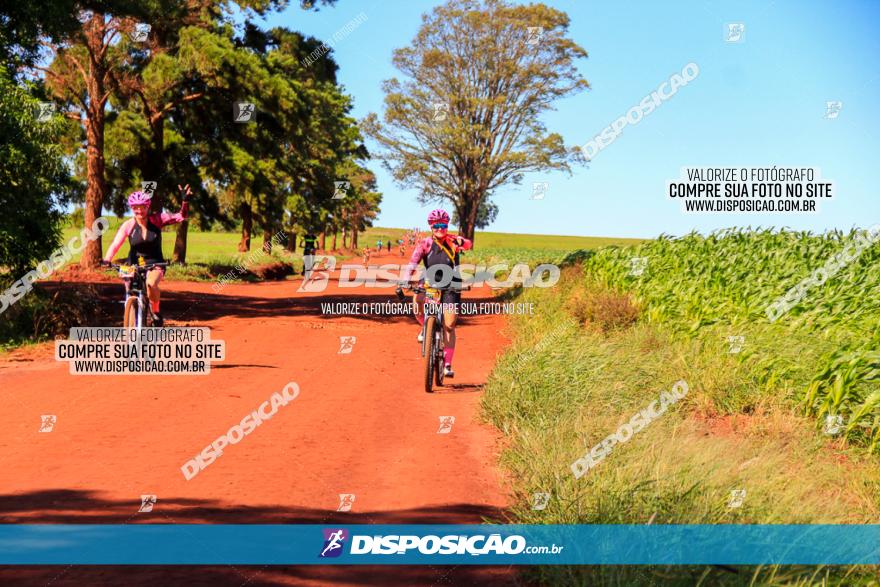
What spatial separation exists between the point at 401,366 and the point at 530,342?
2.22 m

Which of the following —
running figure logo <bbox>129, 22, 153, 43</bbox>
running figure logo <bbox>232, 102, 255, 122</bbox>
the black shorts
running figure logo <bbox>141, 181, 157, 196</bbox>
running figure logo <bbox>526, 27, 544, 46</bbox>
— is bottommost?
the black shorts

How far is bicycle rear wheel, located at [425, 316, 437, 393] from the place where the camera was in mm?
10750

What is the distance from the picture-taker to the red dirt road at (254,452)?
18.0ft

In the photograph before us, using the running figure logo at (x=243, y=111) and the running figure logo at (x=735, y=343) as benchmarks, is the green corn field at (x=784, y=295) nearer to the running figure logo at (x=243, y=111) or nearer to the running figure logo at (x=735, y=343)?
the running figure logo at (x=735, y=343)

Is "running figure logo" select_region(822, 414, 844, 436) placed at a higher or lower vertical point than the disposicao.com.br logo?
higher

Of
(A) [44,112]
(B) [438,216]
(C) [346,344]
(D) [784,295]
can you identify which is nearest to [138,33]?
(A) [44,112]

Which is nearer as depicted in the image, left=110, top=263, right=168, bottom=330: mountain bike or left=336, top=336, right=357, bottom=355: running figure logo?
left=110, top=263, right=168, bottom=330: mountain bike

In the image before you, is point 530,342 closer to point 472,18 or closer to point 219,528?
point 219,528

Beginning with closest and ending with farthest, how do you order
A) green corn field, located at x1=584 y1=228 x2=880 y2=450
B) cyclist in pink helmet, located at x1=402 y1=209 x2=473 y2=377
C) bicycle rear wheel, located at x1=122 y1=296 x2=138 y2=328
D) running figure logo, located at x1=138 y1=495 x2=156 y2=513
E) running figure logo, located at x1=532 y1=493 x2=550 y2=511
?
running figure logo, located at x1=532 y1=493 x2=550 y2=511
running figure logo, located at x1=138 y1=495 x2=156 y2=513
green corn field, located at x1=584 y1=228 x2=880 y2=450
cyclist in pink helmet, located at x1=402 y1=209 x2=473 y2=377
bicycle rear wheel, located at x1=122 y1=296 x2=138 y2=328

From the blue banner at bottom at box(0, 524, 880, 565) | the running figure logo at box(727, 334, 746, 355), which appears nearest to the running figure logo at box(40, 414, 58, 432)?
the blue banner at bottom at box(0, 524, 880, 565)

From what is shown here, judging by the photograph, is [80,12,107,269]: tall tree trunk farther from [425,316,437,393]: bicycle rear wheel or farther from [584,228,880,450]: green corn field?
[425,316,437,393]: bicycle rear wheel

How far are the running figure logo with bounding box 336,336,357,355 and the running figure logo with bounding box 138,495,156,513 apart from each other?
8506mm

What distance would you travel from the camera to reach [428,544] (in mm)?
5250

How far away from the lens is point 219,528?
536 cm
